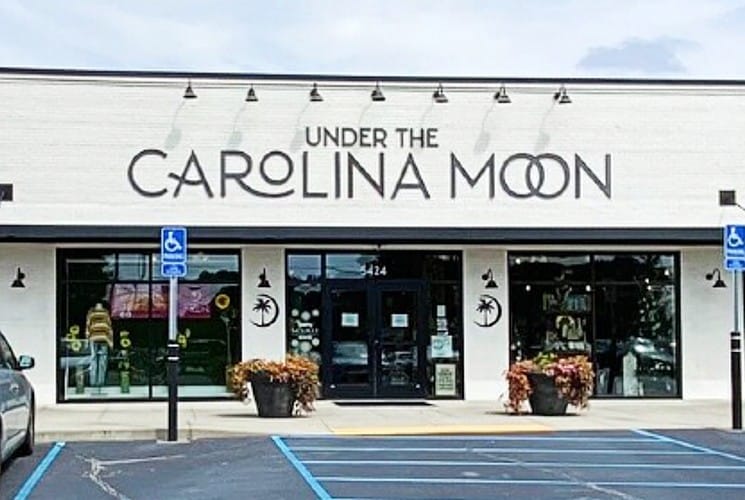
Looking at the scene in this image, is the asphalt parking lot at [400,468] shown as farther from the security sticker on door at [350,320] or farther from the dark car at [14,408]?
the security sticker on door at [350,320]

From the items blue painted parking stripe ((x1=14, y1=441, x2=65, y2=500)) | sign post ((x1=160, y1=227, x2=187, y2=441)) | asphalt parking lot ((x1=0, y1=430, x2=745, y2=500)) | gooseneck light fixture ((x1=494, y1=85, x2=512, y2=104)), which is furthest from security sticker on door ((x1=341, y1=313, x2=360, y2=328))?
blue painted parking stripe ((x1=14, y1=441, x2=65, y2=500))

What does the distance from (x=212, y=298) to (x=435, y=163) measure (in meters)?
4.97

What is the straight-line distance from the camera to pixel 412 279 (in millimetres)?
24125

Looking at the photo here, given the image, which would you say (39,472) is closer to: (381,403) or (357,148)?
(381,403)

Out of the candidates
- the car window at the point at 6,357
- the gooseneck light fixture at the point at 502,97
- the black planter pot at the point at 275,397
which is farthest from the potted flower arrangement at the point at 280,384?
the gooseneck light fixture at the point at 502,97

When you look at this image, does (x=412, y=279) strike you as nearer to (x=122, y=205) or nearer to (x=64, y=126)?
(x=122, y=205)

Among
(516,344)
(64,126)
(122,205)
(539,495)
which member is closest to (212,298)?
(122,205)

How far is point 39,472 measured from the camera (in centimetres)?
1376

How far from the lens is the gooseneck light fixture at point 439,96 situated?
78.6ft

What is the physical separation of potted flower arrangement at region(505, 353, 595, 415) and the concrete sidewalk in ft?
0.93

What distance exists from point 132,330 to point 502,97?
8302mm

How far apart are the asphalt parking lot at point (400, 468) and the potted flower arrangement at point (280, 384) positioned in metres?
2.77

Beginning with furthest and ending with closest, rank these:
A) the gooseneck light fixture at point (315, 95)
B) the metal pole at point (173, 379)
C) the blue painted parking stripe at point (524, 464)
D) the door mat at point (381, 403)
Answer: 1. the gooseneck light fixture at point (315, 95)
2. the door mat at point (381, 403)
3. the metal pole at point (173, 379)
4. the blue painted parking stripe at point (524, 464)

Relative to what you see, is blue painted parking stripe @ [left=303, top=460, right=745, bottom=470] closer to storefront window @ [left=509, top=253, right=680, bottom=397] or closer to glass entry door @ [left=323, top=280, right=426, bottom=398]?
glass entry door @ [left=323, top=280, right=426, bottom=398]
